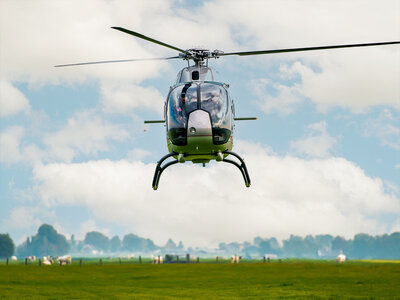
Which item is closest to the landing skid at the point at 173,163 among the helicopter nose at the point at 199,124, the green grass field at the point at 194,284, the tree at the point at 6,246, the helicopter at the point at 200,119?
the helicopter at the point at 200,119

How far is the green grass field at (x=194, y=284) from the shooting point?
4125cm

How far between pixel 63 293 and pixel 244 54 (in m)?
33.9

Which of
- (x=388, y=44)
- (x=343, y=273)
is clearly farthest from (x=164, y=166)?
(x=343, y=273)

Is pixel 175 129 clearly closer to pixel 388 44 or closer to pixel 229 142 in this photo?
pixel 229 142

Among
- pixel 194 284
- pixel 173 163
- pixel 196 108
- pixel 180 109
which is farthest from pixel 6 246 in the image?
pixel 196 108

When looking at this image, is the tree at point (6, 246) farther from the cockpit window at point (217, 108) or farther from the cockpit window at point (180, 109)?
the cockpit window at point (217, 108)

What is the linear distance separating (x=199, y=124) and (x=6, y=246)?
197677 millimetres

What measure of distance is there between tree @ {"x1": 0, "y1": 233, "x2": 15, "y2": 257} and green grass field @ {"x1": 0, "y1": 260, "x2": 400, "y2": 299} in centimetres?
13779

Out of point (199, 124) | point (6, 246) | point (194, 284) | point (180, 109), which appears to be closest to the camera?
point (199, 124)

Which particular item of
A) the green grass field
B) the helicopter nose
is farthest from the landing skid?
the green grass field

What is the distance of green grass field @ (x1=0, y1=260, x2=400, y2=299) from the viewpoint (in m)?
41.2

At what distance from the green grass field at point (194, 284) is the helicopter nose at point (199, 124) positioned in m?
29.5

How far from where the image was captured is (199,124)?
1252 cm

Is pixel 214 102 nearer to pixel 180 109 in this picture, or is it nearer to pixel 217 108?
pixel 217 108
